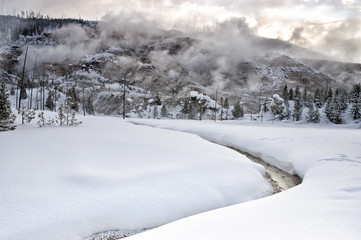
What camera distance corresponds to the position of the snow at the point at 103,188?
503 cm

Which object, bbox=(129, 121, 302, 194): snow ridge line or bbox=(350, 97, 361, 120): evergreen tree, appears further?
bbox=(350, 97, 361, 120): evergreen tree

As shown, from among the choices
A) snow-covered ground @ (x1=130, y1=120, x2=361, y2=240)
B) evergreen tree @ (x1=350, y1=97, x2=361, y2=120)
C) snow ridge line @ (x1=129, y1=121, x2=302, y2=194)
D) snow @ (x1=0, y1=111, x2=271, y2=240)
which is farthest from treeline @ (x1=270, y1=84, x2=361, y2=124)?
snow @ (x1=0, y1=111, x2=271, y2=240)

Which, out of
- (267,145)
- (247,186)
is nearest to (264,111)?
(267,145)

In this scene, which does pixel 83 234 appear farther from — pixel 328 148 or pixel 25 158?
pixel 328 148

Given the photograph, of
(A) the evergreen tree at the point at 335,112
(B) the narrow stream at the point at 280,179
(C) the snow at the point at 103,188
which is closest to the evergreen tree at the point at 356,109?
(A) the evergreen tree at the point at 335,112

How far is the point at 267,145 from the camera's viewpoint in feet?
49.2

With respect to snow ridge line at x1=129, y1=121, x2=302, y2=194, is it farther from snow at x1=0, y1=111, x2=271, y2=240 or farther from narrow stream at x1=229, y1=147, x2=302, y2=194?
snow at x1=0, y1=111, x2=271, y2=240

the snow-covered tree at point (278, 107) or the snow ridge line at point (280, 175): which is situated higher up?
the snow-covered tree at point (278, 107)

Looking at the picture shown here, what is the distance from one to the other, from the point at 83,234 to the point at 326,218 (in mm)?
5202

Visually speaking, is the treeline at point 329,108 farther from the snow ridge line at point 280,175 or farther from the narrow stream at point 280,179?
the narrow stream at point 280,179

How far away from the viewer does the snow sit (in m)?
5.03

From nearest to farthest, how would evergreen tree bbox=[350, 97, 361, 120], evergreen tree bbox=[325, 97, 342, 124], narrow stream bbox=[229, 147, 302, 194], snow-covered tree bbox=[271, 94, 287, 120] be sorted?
1. narrow stream bbox=[229, 147, 302, 194]
2. evergreen tree bbox=[350, 97, 361, 120]
3. evergreen tree bbox=[325, 97, 342, 124]
4. snow-covered tree bbox=[271, 94, 287, 120]

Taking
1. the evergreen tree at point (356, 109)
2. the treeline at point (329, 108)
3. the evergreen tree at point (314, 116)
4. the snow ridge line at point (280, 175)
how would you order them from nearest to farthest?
the snow ridge line at point (280, 175) → the evergreen tree at point (356, 109) → the treeline at point (329, 108) → the evergreen tree at point (314, 116)

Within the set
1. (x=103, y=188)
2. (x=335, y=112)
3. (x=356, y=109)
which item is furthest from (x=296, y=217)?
(x=335, y=112)
